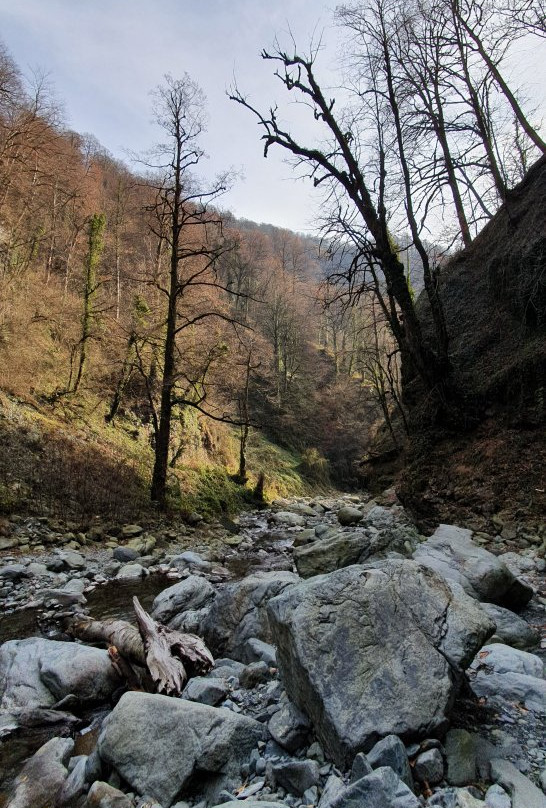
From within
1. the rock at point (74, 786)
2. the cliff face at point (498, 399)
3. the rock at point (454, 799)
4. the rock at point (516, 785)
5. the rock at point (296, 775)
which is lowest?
the rock at point (74, 786)

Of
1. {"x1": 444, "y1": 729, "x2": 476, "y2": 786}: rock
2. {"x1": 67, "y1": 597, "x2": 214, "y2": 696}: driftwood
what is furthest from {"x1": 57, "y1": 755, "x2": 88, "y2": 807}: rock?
{"x1": 444, "y1": 729, "x2": 476, "y2": 786}: rock

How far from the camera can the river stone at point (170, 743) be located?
9.20ft

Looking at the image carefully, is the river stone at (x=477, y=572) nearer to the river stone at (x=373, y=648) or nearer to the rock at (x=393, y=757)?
the river stone at (x=373, y=648)

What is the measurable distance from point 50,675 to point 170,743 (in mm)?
1855

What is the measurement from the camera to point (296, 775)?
254cm

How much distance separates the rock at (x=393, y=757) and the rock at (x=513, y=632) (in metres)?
2.29

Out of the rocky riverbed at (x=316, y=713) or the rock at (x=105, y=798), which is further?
the rock at (x=105, y=798)

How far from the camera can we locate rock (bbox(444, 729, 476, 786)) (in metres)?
2.35

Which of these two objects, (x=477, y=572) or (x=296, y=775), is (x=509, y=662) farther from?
(x=477, y=572)

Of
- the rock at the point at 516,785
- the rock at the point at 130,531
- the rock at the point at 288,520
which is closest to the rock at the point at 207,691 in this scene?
the rock at the point at 516,785

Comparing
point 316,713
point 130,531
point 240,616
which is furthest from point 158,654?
point 130,531

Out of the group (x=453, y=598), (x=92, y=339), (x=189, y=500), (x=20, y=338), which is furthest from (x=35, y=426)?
(x=453, y=598)

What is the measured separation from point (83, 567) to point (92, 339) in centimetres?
1099

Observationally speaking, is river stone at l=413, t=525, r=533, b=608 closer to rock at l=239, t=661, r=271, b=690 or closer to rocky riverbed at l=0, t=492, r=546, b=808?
rocky riverbed at l=0, t=492, r=546, b=808
